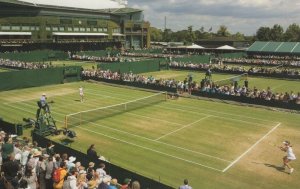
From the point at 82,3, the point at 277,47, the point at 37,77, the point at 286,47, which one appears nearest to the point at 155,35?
the point at 82,3

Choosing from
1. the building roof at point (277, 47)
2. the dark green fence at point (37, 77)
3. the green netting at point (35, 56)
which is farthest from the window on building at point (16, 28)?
the building roof at point (277, 47)

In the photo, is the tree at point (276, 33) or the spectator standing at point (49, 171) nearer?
the spectator standing at point (49, 171)

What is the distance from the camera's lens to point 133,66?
185ft

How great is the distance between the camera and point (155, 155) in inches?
819

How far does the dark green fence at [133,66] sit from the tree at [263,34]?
80.2m

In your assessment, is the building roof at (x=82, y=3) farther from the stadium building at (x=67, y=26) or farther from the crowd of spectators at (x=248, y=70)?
the crowd of spectators at (x=248, y=70)

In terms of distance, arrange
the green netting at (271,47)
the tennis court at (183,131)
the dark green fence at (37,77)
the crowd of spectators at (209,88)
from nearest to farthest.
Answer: the tennis court at (183,131) → the crowd of spectators at (209,88) → the dark green fence at (37,77) → the green netting at (271,47)

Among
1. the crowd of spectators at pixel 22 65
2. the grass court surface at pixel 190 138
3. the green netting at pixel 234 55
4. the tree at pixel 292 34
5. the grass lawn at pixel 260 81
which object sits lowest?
the grass court surface at pixel 190 138

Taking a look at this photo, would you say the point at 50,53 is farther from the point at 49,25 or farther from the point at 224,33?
the point at 224,33

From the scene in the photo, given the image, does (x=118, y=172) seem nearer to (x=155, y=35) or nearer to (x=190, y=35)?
(x=190, y=35)

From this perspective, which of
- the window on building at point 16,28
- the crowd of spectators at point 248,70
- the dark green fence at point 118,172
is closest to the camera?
the dark green fence at point 118,172

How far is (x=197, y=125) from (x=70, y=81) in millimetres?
25046

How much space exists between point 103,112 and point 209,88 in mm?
12714

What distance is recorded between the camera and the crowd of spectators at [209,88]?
110 feet
